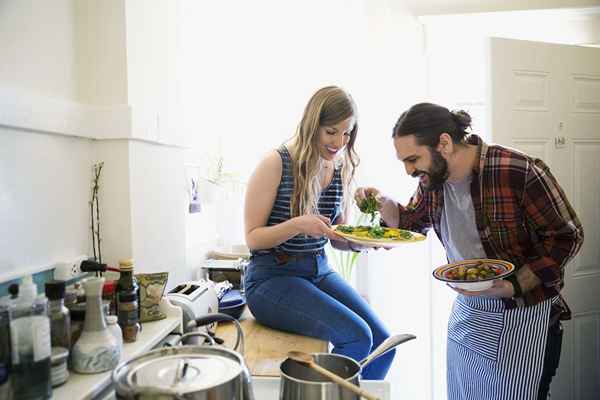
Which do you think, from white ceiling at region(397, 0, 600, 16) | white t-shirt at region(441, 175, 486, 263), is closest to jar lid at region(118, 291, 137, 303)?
white t-shirt at region(441, 175, 486, 263)

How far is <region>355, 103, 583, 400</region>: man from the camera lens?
56.8 inches

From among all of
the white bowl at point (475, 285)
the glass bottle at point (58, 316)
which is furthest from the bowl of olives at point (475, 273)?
the glass bottle at point (58, 316)

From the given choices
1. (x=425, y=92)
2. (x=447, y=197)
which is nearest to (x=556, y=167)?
(x=425, y=92)

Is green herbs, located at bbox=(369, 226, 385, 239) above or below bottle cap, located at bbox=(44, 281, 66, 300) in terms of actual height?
above

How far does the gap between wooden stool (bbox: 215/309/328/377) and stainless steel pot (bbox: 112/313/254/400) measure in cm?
58

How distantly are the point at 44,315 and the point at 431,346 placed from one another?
94.6 inches

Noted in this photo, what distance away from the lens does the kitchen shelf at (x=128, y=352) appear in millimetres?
915

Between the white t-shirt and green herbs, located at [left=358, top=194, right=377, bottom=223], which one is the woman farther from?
the white t-shirt

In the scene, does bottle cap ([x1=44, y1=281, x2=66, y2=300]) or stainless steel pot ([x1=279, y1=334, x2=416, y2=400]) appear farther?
bottle cap ([x1=44, y1=281, x2=66, y2=300])

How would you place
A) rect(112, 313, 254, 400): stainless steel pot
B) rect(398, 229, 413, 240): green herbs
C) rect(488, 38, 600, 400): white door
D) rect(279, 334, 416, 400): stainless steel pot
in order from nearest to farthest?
Answer: rect(112, 313, 254, 400): stainless steel pot, rect(279, 334, 416, 400): stainless steel pot, rect(398, 229, 413, 240): green herbs, rect(488, 38, 600, 400): white door

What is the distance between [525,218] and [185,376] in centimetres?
122

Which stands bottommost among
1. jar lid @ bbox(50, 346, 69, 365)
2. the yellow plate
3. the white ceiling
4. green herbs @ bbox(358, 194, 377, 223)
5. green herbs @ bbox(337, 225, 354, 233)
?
jar lid @ bbox(50, 346, 69, 365)

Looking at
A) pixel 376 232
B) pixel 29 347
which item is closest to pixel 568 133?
pixel 376 232

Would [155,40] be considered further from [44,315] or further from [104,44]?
[44,315]
